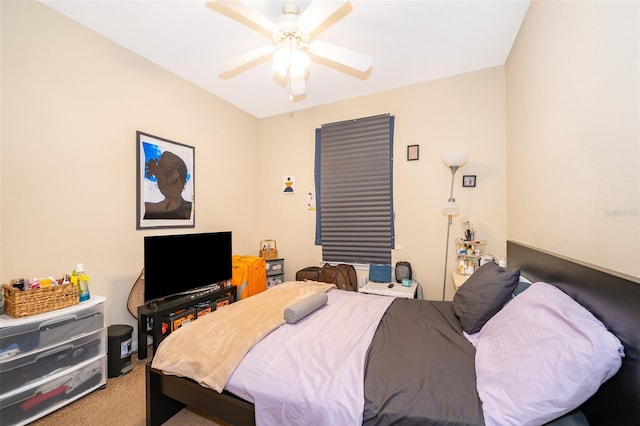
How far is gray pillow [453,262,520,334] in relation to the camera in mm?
1538

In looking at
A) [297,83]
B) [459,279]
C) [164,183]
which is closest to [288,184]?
[164,183]

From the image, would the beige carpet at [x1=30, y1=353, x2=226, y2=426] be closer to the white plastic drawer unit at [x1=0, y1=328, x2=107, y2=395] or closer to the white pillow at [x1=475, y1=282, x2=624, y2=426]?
the white plastic drawer unit at [x1=0, y1=328, x2=107, y2=395]

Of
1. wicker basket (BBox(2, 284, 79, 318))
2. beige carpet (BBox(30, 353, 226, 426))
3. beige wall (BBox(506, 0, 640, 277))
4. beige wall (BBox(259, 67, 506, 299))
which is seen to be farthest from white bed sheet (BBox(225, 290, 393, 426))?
beige wall (BBox(259, 67, 506, 299))

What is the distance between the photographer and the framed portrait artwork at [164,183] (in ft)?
8.49

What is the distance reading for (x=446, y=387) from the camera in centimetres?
109

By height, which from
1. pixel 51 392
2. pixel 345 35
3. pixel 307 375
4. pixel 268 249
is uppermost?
pixel 345 35

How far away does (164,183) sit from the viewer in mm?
2789

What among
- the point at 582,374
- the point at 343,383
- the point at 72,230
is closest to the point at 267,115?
the point at 72,230

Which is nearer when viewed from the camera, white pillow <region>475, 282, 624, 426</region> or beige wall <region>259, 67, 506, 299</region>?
white pillow <region>475, 282, 624, 426</region>

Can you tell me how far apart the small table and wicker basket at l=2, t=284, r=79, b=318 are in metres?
2.60

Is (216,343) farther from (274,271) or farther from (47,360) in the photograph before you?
(274,271)

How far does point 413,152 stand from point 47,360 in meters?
3.74

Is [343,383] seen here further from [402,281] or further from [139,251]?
[139,251]

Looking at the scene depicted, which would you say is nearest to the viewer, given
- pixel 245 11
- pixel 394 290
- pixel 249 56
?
pixel 245 11
